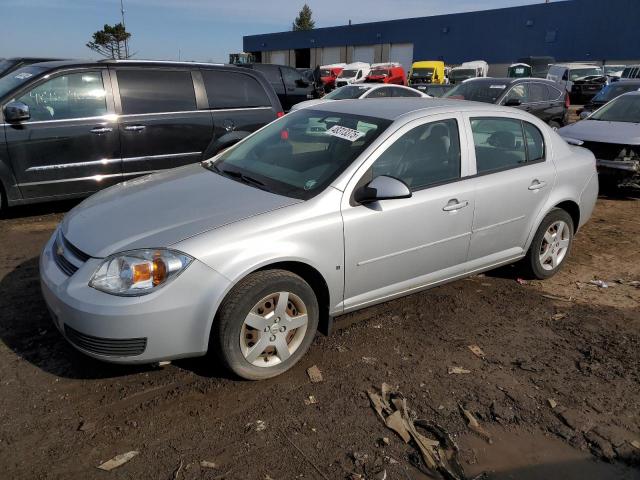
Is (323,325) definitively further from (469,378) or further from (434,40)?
(434,40)

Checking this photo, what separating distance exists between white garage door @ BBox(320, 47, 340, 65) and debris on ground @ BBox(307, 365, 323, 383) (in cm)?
6210

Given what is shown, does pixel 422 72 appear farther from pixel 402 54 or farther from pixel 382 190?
pixel 382 190

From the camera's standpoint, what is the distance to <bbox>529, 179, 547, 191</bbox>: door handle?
4.35 meters

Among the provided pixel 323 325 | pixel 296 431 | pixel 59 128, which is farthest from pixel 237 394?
pixel 59 128

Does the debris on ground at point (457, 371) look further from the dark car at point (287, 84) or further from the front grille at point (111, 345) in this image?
the dark car at point (287, 84)

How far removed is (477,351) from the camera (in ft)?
12.0

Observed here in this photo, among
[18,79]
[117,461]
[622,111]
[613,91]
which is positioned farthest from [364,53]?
[117,461]

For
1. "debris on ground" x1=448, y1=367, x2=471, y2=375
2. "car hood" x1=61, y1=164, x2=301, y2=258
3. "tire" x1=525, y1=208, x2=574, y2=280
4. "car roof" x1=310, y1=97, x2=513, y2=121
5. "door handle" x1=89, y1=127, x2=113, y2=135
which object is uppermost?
"car roof" x1=310, y1=97, x2=513, y2=121

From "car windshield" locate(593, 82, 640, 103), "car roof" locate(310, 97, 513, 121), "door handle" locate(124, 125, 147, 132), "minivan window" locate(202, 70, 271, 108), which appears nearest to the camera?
"car roof" locate(310, 97, 513, 121)

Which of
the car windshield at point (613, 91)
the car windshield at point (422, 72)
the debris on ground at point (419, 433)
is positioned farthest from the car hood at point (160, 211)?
the car windshield at point (422, 72)

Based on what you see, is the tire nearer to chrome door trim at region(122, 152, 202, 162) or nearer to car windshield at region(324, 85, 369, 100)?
chrome door trim at region(122, 152, 202, 162)

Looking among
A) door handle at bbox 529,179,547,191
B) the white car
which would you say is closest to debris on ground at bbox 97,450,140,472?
door handle at bbox 529,179,547,191

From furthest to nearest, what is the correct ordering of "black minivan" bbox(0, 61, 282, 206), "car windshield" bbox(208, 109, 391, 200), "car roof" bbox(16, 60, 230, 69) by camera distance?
"car roof" bbox(16, 60, 230, 69)
"black minivan" bbox(0, 61, 282, 206)
"car windshield" bbox(208, 109, 391, 200)

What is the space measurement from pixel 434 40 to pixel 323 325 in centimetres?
5476
